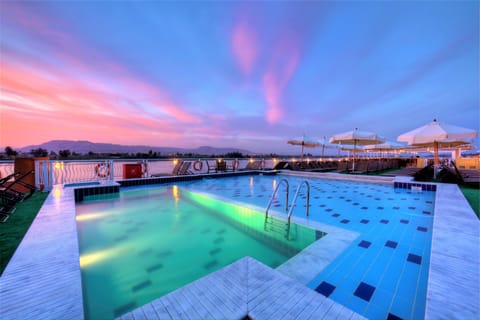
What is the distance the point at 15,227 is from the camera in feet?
9.66

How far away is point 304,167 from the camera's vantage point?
1288 centimetres

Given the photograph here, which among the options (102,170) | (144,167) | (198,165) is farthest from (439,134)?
(102,170)

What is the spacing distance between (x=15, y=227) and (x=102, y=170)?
5.40 metres

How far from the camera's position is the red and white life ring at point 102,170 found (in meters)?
7.73

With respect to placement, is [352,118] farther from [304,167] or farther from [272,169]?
[272,169]

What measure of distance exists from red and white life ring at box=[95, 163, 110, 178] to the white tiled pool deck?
20.7ft

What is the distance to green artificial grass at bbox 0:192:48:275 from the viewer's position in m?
2.12

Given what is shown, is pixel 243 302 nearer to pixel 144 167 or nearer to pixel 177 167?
pixel 144 167

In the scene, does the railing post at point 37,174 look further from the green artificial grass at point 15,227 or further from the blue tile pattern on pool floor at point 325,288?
the blue tile pattern on pool floor at point 325,288

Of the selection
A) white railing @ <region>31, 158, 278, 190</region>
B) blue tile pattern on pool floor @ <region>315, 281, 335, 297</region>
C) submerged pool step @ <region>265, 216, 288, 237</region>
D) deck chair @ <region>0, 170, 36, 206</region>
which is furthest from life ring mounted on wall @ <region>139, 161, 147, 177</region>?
blue tile pattern on pool floor @ <region>315, 281, 335, 297</region>

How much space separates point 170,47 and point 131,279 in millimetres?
9071

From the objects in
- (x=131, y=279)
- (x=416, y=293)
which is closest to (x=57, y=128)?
(x=131, y=279)

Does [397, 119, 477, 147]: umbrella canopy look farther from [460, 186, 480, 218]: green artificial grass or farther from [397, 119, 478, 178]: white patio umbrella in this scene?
[460, 186, 480, 218]: green artificial grass

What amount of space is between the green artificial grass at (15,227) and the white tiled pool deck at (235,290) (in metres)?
0.18
